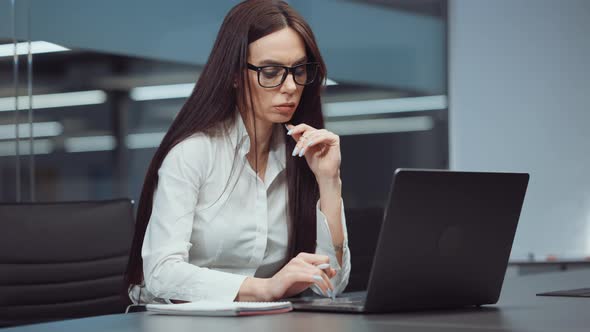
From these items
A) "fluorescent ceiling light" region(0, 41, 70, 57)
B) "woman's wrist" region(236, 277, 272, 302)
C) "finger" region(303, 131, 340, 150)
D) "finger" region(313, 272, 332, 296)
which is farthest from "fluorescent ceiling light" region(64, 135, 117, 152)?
"finger" region(313, 272, 332, 296)

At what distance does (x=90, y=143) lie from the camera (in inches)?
153

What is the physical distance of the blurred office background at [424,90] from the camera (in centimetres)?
411

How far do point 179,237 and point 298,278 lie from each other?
1.34 ft

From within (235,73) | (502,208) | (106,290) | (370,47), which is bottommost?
(106,290)

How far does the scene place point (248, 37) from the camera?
218cm

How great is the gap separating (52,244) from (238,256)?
0.50 meters

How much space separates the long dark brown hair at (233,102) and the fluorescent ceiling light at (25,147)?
1666 millimetres

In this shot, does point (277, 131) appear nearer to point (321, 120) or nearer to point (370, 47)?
point (321, 120)

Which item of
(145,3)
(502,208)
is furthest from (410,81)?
(502,208)

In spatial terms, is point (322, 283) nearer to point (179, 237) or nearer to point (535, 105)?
point (179, 237)

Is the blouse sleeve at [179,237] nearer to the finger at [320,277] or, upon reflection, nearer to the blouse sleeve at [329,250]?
the finger at [320,277]

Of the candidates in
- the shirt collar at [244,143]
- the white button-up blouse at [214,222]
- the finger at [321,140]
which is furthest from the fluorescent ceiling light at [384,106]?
the finger at [321,140]

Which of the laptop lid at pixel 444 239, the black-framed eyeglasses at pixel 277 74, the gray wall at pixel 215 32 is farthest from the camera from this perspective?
the gray wall at pixel 215 32

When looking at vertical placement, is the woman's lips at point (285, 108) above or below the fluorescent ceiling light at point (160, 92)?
below
